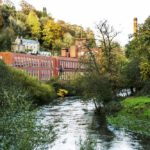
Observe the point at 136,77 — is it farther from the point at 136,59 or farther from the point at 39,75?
the point at 39,75

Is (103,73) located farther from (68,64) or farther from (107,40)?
(68,64)

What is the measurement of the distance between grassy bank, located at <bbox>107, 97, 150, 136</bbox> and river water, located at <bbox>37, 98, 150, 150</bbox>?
49.0 inches

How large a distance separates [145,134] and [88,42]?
3791 cm

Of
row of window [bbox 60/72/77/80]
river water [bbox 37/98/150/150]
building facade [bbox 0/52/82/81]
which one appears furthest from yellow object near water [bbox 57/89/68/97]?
river water [bbox 37/98/150/150]

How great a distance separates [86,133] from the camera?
173 feet

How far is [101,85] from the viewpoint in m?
72.2

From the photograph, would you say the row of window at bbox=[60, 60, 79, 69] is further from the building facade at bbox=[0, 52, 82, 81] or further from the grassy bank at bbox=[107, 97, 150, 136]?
the grassy bank at bbox=[107, 97, 150, 136]

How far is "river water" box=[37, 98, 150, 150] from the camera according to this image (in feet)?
146

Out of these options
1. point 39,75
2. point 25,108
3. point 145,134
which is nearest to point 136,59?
point 145,134

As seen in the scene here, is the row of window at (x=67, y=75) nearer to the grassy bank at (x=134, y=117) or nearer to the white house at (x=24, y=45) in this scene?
the white house at (x=24, y=45)

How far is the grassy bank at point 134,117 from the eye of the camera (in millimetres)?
53844

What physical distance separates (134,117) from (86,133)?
8.70 meters

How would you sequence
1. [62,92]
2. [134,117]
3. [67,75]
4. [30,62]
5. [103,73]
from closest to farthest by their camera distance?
[134,117], [103,73], [62,92], [30,62], [67,75]

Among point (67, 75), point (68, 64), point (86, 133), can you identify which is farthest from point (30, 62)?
point (86, 133)
